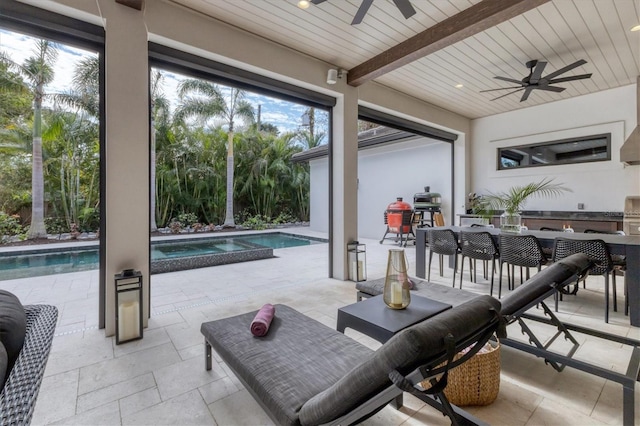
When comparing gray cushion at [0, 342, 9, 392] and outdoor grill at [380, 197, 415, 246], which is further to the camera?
outdoor grill at [380, 197, 415, 246]

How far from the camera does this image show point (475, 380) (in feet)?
5.66

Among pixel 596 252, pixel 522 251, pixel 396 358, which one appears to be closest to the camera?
pixel 396 358

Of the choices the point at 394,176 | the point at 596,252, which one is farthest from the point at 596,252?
the point at 394,176

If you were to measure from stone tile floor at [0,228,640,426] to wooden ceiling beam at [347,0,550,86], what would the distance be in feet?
10.0

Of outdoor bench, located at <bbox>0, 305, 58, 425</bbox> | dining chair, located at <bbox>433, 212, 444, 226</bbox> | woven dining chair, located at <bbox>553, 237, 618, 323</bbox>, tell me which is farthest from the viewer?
dining chair, located at <bbox>433, 212, 444, 226</bbox>

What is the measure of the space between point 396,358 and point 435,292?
197 cm

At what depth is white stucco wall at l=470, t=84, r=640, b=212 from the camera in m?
5.61

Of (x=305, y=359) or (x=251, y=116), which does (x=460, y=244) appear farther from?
(x=251, y=116)

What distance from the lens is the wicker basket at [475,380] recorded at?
171cm

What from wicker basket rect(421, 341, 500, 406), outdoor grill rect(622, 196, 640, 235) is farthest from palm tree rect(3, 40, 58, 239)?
outdoor grill rect(622, 196, 640, 235)

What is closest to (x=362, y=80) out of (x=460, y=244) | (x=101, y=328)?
(x=460, y=244)

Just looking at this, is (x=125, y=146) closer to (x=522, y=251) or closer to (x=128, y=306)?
(x=128, y=306)

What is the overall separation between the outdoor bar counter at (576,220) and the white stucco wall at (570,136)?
0.18m

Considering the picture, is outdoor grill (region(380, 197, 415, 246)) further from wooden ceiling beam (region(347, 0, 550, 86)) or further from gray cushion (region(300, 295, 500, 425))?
gray cushion (region(300, 295, 500, 425))
